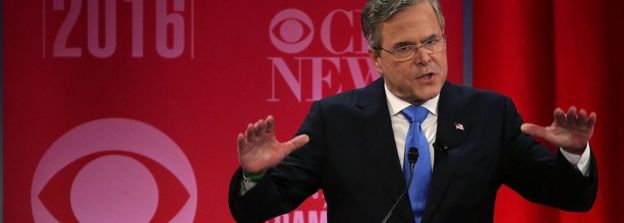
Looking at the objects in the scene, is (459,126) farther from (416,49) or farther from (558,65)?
(558,65)

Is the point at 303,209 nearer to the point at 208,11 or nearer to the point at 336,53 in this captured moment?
the point at 336,53

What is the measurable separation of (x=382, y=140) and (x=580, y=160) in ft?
1.53

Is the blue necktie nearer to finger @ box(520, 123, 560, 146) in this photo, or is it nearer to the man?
the man

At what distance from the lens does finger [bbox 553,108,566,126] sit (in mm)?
2037

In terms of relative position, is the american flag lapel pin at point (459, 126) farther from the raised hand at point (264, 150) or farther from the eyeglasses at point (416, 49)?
the raised hand at point (264, 150)

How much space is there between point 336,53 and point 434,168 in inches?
62.2

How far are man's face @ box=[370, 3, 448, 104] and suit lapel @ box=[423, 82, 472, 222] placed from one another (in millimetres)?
48

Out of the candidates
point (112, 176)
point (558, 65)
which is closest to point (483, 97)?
point (558, 65)

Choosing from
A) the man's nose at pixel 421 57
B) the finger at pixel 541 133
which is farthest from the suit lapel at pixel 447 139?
the finger at pixel 541 133

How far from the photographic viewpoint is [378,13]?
2.35m

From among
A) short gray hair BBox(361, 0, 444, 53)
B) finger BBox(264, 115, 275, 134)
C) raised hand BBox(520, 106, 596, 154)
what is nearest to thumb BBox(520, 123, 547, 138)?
raised hand BBox(520, 106, 596, 154)

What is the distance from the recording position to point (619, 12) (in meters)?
3.65

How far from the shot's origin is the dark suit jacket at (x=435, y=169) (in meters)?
2.17

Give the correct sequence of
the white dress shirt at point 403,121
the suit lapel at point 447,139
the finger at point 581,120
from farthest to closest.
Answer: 1. the white dress shirt at point 403,121
2. the suit lapel at point 447,139
3. the finger at point 581,120
